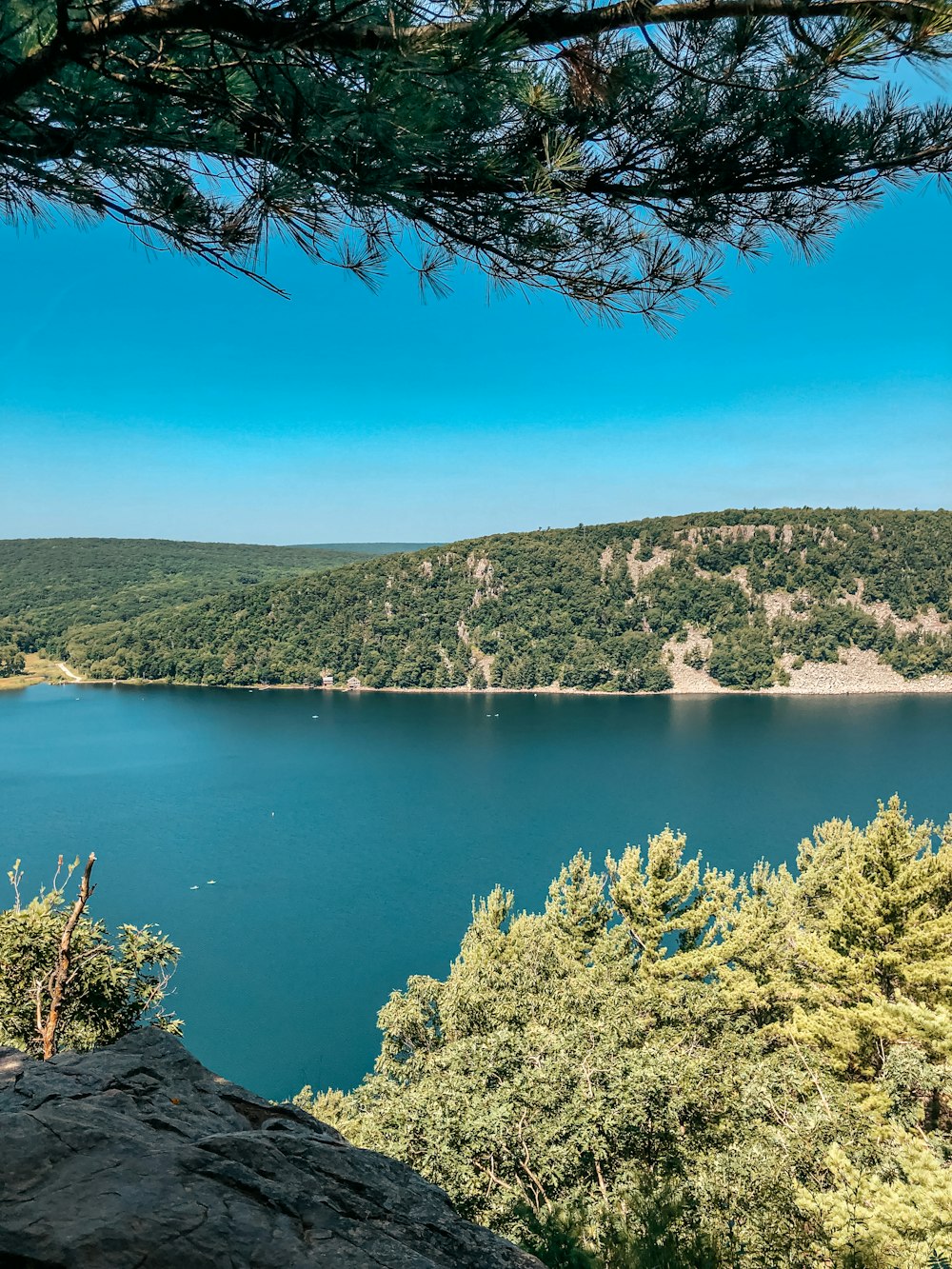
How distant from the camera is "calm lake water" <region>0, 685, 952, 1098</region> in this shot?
27734mm

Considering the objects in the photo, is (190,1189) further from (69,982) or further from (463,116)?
(69,982)

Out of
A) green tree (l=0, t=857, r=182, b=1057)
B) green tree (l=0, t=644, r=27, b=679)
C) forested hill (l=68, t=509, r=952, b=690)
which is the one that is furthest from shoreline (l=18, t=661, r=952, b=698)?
green tree (l=0, t=857, r=182, b=1057)

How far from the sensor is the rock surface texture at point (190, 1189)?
2213 millimetres

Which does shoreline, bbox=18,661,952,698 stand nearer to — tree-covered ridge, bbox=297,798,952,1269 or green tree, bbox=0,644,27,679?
green tree, bbox=0,644,27,679

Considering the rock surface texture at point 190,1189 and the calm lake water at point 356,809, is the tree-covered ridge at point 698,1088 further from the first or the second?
the calm lake water at point 356,809

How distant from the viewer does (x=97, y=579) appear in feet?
521

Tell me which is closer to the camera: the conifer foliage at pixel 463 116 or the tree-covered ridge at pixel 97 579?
the conifer foliage at pixel 463 116

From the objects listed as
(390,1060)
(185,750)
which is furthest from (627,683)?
(390,1060)

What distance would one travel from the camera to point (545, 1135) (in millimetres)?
9258

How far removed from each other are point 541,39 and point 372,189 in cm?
76

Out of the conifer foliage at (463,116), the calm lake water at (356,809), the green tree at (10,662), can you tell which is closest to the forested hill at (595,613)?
the green tree at (10,662)

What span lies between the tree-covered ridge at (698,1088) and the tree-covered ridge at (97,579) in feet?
394

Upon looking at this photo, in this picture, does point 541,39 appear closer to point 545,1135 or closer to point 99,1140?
point 99,1140

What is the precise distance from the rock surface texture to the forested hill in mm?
99537
